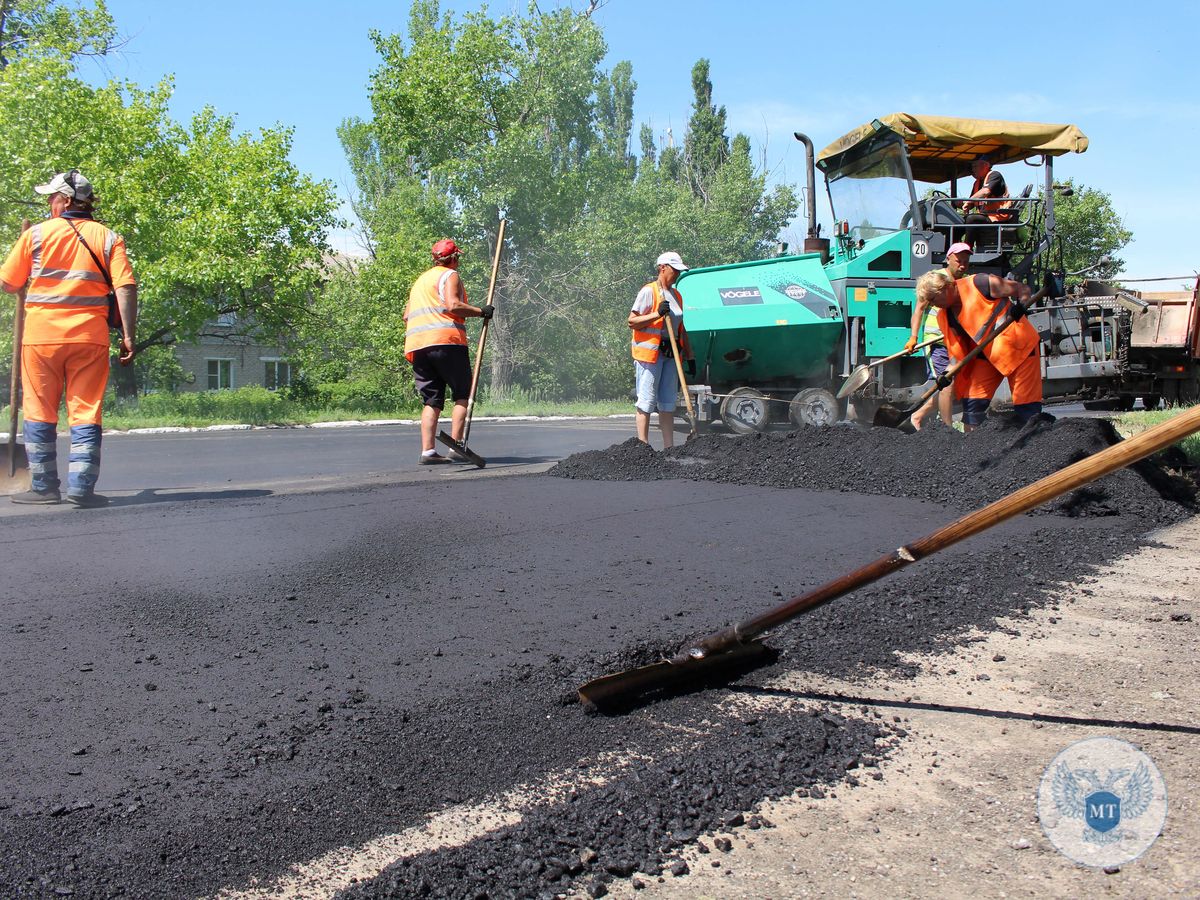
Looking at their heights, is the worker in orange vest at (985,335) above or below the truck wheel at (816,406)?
above

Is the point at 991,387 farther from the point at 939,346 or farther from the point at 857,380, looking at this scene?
the point at 857,380

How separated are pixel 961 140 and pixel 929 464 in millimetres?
5663

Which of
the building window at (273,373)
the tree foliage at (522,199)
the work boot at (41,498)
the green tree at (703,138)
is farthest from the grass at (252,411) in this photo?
the green tree at (703,138)

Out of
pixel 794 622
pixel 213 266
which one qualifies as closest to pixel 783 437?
pixel 794 622

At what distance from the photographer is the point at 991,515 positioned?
106 inches

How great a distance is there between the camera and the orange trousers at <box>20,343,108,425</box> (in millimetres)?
5906

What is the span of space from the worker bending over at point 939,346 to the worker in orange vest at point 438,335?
143 inches

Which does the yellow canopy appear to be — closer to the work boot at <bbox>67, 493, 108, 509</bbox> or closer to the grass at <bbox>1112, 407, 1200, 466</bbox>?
the grass at <bbox>1112, 407, 1200, 466</bbox>

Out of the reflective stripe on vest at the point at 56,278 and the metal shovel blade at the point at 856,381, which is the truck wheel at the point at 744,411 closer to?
the metal shovel blade at the point at 856,381

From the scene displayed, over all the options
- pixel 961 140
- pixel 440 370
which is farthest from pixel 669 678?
pixel 961 140

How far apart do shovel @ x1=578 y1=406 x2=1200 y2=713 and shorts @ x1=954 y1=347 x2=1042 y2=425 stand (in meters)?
4.81

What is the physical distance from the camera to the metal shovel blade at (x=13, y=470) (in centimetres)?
653

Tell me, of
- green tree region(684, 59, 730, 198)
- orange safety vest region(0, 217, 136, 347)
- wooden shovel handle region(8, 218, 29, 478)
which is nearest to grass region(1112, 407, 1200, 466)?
orange safety vest region(0, 217, 136, 347)

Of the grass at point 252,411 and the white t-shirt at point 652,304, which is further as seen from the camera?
the grass at point 252,411
